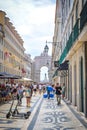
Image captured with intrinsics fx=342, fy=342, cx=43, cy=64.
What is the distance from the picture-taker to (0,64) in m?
55.1

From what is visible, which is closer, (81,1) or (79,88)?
(81,1)

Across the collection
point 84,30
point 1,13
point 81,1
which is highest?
point 1,13

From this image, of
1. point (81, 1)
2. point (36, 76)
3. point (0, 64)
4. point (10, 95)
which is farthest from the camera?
point (36, 76)

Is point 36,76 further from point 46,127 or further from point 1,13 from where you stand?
point 46,127

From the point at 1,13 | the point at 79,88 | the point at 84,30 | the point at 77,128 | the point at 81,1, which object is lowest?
the point at 77,128

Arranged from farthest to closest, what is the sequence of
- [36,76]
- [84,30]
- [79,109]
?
[36,76] < [79,109] < [84,30]

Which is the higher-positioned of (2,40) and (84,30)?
(2,40)

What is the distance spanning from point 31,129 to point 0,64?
43868 mm

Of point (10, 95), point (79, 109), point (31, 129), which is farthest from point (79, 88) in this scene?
point (10, 95)

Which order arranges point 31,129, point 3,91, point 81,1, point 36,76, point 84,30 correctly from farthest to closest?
point 36,76, point 3,91, point 81,1, point 84,30, point 31,129

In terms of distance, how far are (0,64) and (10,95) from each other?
→ 25780 mm

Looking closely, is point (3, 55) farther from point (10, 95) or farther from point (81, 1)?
point (81, 1)

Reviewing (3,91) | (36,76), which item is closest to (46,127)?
(3,91)

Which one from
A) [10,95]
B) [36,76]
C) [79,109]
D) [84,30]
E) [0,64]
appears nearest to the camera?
[84,30]
